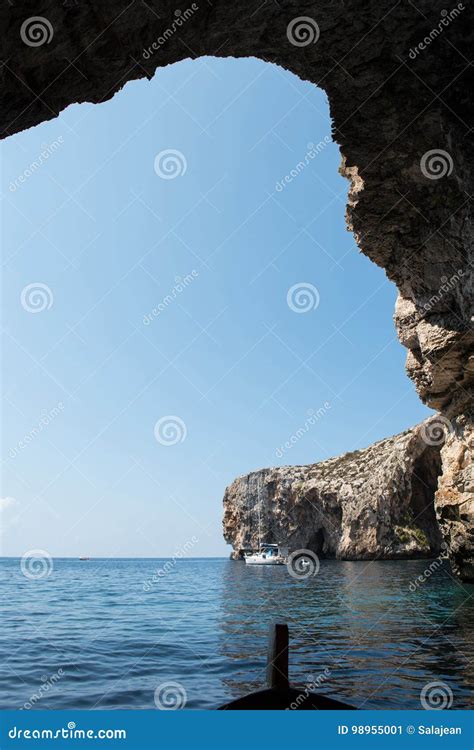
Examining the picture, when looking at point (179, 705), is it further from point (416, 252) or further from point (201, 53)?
point (416, 252)

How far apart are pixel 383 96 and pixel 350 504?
6056 centimetres

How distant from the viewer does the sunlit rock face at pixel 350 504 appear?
61781 mm

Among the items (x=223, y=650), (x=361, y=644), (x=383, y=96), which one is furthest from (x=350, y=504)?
(x=383, y=96)

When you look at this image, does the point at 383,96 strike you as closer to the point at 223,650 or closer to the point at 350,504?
the point at 223,650

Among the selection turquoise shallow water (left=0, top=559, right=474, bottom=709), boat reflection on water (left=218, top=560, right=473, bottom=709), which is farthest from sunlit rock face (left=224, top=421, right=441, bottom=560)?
turquoise shallow water (left=0, top=559, right=474, bottom=709)

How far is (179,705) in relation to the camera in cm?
899

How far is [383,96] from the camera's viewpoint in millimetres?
17891

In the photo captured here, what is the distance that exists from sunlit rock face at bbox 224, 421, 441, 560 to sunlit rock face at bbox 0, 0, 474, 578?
33.2m

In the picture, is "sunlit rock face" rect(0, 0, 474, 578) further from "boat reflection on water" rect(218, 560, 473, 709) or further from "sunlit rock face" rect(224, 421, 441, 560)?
"sunlit rock face" rect(224, 421, 441, 560)

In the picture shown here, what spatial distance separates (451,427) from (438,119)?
56.5 ft

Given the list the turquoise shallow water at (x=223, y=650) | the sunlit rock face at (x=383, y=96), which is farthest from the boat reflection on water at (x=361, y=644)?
the sunlit rock face at (x=383, y=96)

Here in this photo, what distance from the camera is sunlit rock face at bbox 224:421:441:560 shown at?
2432 inches

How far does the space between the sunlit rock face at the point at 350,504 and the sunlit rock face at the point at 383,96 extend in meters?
33.2

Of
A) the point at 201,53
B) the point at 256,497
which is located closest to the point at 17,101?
the point at 201,53
